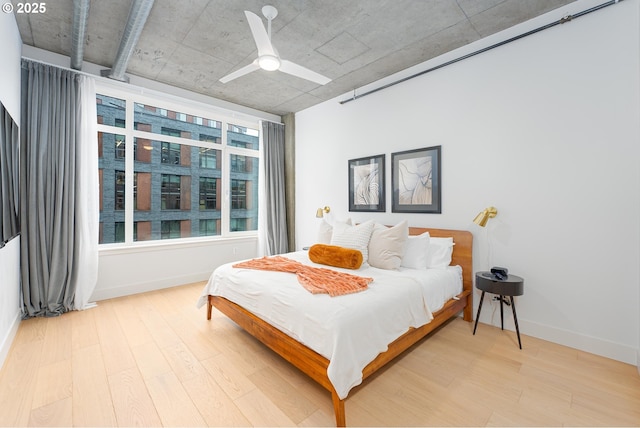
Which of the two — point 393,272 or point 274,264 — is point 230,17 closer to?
point 274,264

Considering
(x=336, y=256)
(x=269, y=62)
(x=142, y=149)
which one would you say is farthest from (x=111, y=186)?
(x=336, y=256)

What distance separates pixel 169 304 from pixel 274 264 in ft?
5.34

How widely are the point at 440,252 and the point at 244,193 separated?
3.52m

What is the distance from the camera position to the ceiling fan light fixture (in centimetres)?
227

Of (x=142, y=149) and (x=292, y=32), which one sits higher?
(x=292, y=32)

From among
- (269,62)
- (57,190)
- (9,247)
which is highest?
(269,62)

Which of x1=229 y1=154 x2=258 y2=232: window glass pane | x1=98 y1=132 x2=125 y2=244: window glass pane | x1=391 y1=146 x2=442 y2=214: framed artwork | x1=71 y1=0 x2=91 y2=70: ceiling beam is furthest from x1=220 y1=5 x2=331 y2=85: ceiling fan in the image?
x1=229 y1=154 x2=258 y2=232: window glass pane

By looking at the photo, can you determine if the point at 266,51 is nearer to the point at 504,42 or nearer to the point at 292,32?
the point at 292,32

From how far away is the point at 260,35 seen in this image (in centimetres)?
214

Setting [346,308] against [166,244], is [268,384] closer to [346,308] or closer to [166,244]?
[346,308]

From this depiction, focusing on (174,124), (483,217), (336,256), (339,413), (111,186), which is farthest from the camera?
(174,124)

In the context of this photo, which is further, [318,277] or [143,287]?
[143,287]

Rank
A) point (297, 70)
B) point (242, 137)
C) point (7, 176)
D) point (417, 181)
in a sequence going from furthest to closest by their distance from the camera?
point (242, 137)
point (417, 181)
point (297, 70)
point (7, 176)

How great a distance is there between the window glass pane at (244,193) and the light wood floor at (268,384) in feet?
8.39
